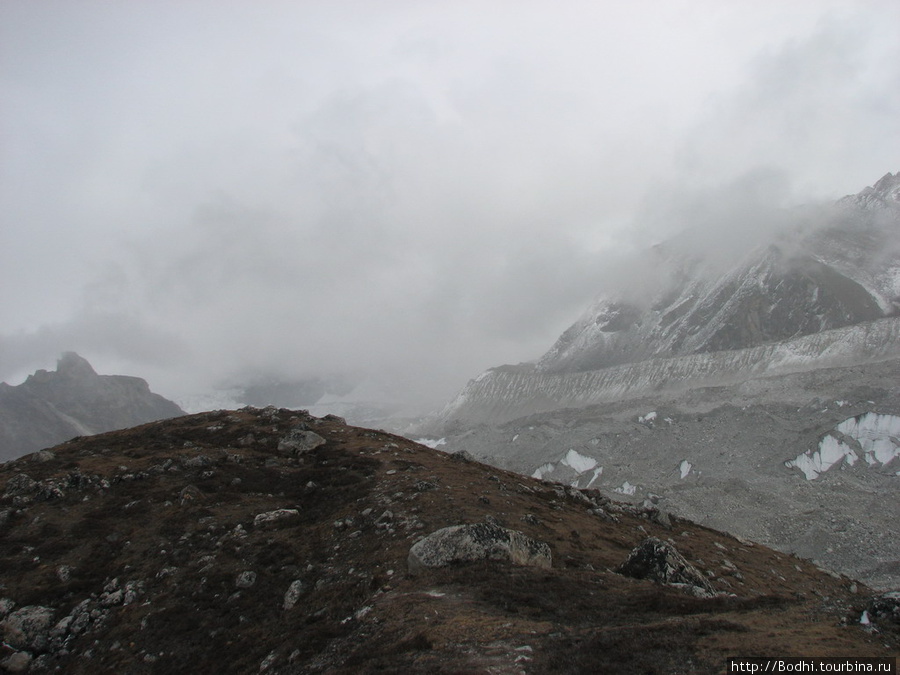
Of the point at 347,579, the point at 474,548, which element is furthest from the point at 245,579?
the point at 474,548

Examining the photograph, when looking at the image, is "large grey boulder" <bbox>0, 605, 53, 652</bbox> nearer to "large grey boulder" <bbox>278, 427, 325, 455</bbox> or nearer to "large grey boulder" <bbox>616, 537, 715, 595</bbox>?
"large grey boulder" <bbox>278, 427, 325, 455</bbox>

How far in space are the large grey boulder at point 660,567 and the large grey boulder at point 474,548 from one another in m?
5.77

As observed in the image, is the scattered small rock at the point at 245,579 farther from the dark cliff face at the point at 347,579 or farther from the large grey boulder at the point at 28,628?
the large grey boulder at the point at 28,628

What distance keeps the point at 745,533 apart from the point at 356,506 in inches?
6570

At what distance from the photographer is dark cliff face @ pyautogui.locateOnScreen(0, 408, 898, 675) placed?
70.6 ft

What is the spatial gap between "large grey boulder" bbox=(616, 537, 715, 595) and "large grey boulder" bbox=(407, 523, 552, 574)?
5772 millimetres

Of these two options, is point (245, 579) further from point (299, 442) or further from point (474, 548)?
point (299, 442)

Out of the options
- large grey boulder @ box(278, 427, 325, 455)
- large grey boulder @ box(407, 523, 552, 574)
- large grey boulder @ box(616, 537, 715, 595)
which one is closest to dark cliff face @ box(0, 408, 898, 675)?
large grey boulder @ box(616, 537, 715, 595)

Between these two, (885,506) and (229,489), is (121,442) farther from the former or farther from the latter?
(885,506)

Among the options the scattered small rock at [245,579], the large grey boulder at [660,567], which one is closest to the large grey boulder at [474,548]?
the large grey boulder at [660,567]

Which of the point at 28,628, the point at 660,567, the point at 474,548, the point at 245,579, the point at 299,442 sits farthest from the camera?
the point at 299,442

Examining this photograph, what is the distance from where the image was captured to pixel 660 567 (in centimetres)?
3378

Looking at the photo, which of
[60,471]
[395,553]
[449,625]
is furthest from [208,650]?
[60,471]

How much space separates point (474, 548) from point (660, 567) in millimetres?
12573
